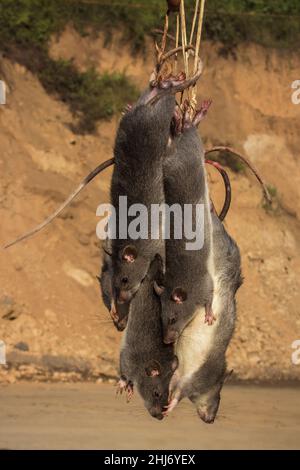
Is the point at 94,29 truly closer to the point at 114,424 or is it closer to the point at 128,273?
the point at 114,424

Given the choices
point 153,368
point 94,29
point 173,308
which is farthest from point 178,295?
point 94,29

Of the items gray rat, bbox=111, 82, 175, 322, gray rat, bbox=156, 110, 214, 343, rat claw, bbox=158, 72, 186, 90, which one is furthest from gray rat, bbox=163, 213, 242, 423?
rat claw, bbox=158, 72, 186, 90

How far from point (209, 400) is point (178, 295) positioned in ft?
3.47

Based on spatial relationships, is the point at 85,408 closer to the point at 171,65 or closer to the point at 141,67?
the point at 141,67

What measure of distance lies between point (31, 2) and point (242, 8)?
6872 mm

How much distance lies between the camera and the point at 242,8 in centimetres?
3816

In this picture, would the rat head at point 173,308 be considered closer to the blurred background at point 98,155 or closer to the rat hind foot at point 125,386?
the rat hind foot at point 125,386

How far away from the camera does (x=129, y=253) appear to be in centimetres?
795

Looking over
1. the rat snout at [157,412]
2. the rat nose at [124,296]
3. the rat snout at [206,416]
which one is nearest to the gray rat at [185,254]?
the rat nose at [124,296]

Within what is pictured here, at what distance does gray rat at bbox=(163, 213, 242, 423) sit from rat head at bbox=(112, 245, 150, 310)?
1.66 ft

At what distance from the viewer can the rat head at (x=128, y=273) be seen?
798 cm

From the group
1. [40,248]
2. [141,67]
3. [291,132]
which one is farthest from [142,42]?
[40,248]

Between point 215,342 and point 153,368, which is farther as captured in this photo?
point 215,342

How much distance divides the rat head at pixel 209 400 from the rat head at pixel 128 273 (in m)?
0.97
